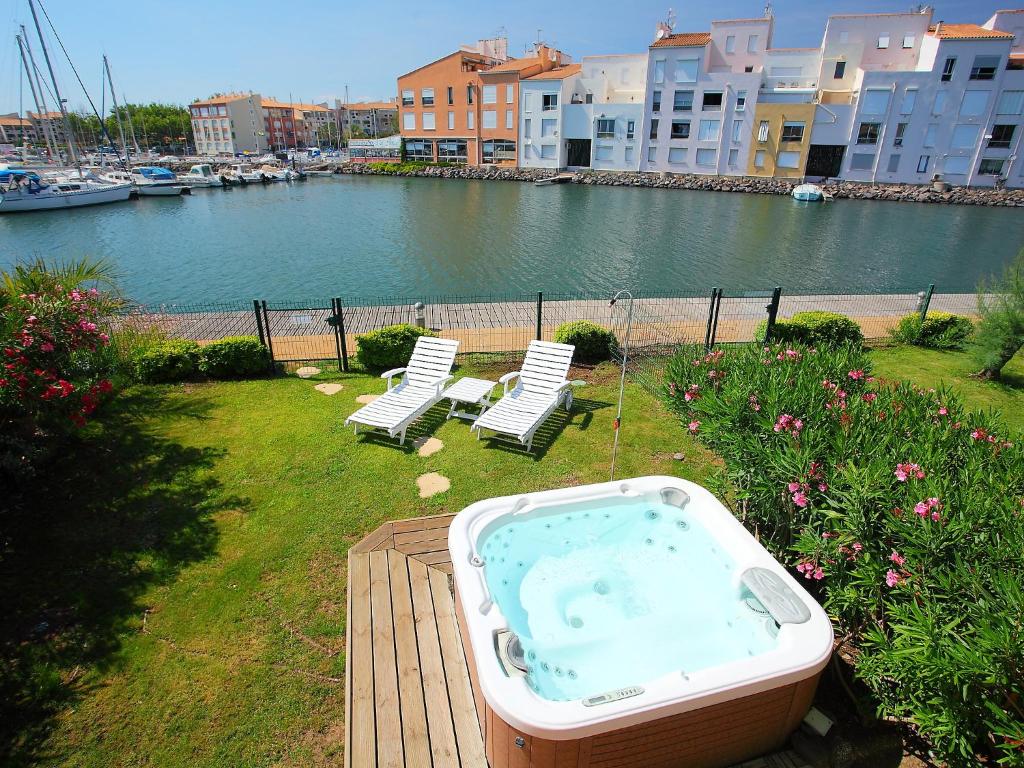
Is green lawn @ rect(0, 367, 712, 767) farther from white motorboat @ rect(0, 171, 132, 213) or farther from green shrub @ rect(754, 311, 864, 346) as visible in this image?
white motorboat @ rect(0, 171, 132, 213)

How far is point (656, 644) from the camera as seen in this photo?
16.2 feet

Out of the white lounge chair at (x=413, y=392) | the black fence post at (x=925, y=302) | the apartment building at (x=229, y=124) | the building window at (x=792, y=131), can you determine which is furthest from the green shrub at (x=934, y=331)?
the apartment building at (x=229, y=124)

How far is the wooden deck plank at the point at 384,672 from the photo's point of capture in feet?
12.6

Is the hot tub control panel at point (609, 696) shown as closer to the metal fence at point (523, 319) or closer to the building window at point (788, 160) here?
the metal fence at point (523, 319)

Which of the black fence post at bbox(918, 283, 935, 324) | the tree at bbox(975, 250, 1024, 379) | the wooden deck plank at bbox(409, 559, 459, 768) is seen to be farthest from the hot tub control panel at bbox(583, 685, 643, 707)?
the black fence post at bbox(918, 283, 935, 324)

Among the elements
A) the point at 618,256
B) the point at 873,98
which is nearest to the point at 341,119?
the point at 873,98

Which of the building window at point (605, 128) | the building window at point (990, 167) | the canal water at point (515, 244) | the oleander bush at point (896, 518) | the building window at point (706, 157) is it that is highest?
the building window at point (605, 128)

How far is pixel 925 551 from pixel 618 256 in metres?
25.5

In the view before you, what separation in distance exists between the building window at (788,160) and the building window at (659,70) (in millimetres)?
14226

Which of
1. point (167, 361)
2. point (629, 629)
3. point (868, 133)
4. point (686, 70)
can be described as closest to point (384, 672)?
point (629, 629)

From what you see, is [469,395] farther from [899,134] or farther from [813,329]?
[899,134]

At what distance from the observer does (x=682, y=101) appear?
55.5 m

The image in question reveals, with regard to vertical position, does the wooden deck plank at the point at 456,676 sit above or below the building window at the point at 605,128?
below

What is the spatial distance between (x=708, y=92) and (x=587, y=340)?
5431cm
